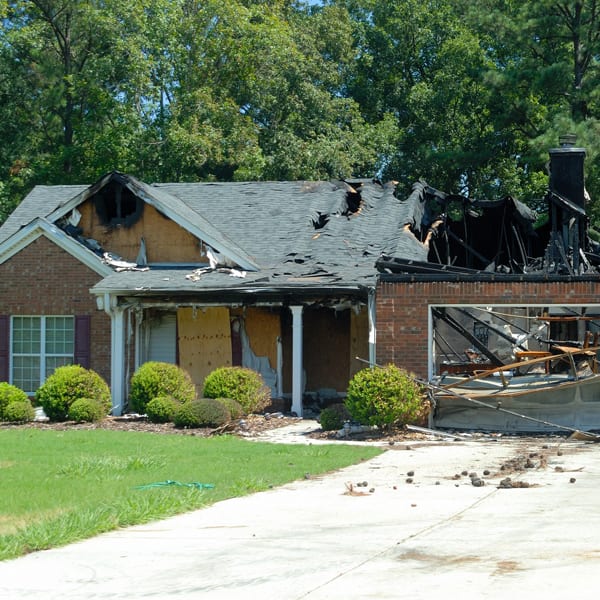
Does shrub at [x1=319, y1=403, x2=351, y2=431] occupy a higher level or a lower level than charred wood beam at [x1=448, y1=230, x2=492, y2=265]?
lower

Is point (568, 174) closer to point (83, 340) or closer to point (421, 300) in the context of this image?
point (421, 300)

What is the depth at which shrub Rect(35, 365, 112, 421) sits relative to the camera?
70.2 ft

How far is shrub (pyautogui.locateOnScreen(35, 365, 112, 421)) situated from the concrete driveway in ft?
Answer: 30.1

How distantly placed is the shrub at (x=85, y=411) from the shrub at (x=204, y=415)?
2.04 meters

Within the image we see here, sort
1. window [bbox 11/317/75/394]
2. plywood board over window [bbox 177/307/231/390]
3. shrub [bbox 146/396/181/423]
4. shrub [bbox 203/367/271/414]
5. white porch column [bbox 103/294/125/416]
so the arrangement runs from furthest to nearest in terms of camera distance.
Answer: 1. window [bbox 11/317/75/394]
2. plywood board over window [bbox 177/307/231/390]
3. white porch column [bbox 103/294/125/416]
4. shrub [bbox 203/367/271/414]
5. shrub [bbox 146/396/181/423]

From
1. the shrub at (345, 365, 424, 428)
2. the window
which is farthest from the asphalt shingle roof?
the shrub at (345, 365, 424, 428)

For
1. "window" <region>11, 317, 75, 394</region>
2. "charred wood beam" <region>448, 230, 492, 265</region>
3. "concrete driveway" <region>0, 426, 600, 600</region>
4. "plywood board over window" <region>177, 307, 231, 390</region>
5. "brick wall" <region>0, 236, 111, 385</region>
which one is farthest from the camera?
"charred wood beam" <region>448, 230, 492, 265</region>

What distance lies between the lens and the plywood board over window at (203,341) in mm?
24312

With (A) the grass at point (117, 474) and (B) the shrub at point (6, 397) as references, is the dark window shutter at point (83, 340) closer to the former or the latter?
(B) the shrub at point (6, 397)

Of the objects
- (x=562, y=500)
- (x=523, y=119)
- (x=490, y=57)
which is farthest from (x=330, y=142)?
(x=562, y=500)

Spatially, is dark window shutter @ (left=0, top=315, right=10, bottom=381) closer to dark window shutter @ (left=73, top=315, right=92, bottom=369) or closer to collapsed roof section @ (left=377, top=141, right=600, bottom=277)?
dark window shutter @ (left=73, top=315, right=92, bottom=369)

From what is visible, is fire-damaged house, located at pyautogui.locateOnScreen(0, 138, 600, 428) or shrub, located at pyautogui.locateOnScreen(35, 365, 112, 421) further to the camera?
fire-damaged house, located at pyautogui.locateOnScreen(0, 138, 600, 428)

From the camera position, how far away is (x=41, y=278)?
2469cm

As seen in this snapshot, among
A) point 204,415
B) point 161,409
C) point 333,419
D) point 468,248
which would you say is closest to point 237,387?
point 204,415
